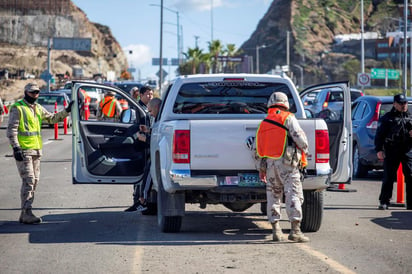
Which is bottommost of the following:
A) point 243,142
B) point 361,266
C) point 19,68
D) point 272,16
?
point 361,266

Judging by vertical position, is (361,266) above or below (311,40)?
below

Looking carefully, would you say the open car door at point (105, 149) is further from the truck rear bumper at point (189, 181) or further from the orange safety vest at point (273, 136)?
the orange safety vest at point (273, 136)

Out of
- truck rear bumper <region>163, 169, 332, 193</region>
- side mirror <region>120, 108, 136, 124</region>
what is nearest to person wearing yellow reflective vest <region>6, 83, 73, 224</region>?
side mirror <region>120, 108, 136, 124</region>

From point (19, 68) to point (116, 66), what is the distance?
157 ft

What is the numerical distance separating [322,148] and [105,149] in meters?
3.50

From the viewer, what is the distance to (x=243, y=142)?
384 inches

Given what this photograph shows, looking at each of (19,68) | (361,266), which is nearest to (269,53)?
(19,68)

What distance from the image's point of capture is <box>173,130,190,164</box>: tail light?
962cm

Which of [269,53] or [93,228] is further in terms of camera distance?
[269,53]

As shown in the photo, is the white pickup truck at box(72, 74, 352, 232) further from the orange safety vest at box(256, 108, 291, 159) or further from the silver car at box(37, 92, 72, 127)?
the silver car at box(37, 92, 72, 127)

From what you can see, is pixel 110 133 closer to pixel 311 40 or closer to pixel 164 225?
pixel 164 225

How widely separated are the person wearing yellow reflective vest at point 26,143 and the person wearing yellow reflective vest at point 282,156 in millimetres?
3262

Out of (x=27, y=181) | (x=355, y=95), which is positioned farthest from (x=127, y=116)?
(x=355, y=95)

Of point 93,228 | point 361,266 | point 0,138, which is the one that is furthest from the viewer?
point 0,138
